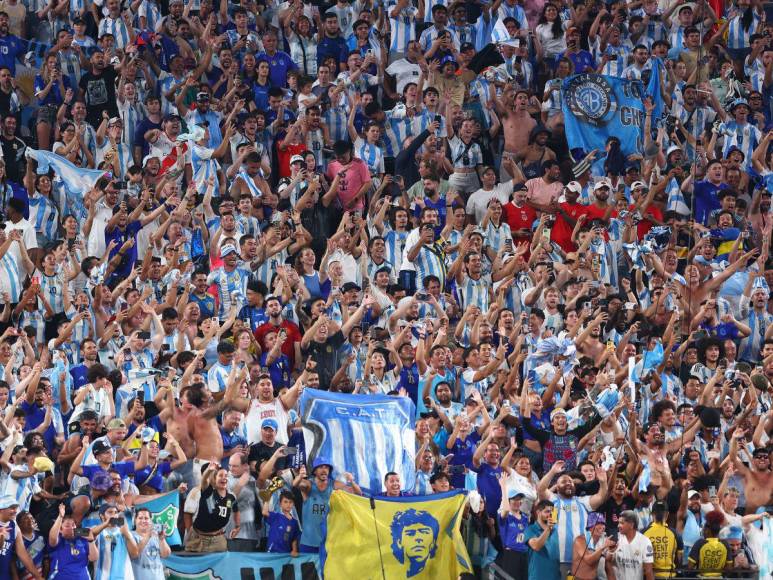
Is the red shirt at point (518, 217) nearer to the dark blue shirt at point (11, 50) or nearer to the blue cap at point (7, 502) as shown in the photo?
the dark blue shirt at point (11, 50)

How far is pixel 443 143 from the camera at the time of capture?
23.0 meters

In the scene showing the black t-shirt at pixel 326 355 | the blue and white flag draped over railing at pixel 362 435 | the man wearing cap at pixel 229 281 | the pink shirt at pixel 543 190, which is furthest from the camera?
the pink shirt at pixel 543 190

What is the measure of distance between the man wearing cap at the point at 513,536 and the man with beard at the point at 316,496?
1242 millimetres

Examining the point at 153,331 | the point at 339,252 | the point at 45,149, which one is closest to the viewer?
the point at 153,331

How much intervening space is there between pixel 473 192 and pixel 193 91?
3374 millimetres

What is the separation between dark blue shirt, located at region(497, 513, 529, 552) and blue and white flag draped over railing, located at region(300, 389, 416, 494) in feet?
2.90

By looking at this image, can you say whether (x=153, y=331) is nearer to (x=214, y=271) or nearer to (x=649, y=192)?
(x=214, y=271)

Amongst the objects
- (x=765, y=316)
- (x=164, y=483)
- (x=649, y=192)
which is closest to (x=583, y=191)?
(x=649, y=192)

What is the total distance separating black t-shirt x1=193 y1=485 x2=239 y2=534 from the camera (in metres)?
17.0

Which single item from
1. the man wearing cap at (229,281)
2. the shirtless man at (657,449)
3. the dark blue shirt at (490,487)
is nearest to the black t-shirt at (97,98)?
the man wearing cap at (229,281)

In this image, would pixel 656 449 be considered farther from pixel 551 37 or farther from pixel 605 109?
pixel 551 37

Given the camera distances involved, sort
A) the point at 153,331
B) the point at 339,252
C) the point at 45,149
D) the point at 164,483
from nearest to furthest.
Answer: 1. the point at 164,483
2. the point at 153,331
3. the point at 339,252
4. the point at 45,149

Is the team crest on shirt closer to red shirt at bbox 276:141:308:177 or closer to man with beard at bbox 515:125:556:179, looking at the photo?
man with beard at bbox 515:125:556:179

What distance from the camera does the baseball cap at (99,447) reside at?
55.3 ft
